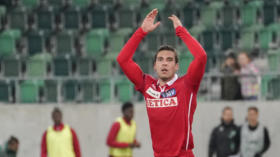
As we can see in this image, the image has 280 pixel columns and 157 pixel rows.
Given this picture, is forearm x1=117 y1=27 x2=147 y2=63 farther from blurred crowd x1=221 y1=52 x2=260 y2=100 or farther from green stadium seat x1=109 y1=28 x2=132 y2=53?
green stadium seat x1=109 y1=28 x2=132 y2=53

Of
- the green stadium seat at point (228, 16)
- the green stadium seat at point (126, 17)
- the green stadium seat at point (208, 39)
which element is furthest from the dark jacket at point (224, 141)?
the green stadium seat at point (126, 17)

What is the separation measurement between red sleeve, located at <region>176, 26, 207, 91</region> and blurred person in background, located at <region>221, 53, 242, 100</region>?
6.85m

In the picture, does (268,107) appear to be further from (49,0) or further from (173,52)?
(173,52)

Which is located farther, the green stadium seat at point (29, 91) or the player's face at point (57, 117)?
the green stadium seat at point (29, 91)

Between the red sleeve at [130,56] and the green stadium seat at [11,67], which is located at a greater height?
the green stadium seat at [11,67]

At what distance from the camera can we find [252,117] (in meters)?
11.2

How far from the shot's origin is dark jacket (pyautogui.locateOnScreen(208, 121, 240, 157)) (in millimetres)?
11125

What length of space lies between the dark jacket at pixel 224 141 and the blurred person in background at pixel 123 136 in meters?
1.16

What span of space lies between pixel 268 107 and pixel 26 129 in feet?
13.4

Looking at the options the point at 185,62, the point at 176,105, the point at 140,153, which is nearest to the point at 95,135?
the point at 140,153

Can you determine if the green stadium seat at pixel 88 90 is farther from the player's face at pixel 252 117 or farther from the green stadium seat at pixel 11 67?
the player's face at pixel 252 117

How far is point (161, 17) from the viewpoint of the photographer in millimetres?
15484

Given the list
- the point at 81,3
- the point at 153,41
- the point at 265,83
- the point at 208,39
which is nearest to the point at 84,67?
the point at 153,41

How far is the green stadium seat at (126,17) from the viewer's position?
598 inches
